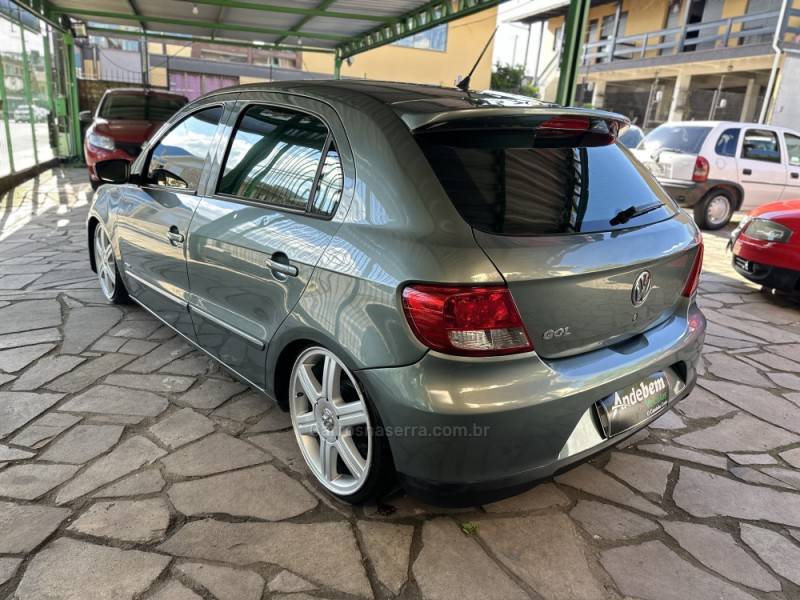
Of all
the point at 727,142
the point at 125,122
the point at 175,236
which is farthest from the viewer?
the point at 727,142

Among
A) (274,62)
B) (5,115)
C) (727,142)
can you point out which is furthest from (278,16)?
(274,62)

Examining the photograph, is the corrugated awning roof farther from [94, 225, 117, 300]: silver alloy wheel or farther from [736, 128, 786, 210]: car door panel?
Answer: [94, 225, 117, 300]: silver alloy wheel

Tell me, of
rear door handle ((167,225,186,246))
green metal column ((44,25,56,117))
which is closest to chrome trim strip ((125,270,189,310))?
rear door handle ((167,225,186,246))

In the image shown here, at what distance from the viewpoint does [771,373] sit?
4039 mm

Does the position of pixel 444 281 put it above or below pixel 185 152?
below

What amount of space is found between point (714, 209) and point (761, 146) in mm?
1452

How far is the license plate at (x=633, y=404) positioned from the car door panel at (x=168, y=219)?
2.22 metres

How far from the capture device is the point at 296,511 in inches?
93.4

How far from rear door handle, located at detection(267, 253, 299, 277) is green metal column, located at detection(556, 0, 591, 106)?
157 inches

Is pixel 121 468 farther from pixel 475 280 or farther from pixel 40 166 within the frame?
pixel 40 166

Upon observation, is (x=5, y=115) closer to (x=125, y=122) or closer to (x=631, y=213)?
(x=125, y=122)

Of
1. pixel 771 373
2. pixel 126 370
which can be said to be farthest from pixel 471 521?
pixel 771 373

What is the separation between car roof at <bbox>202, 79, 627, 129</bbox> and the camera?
2154mm

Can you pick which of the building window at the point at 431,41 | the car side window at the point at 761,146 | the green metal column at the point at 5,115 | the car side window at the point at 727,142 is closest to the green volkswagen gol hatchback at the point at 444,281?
the car side window at the point at 727,142
